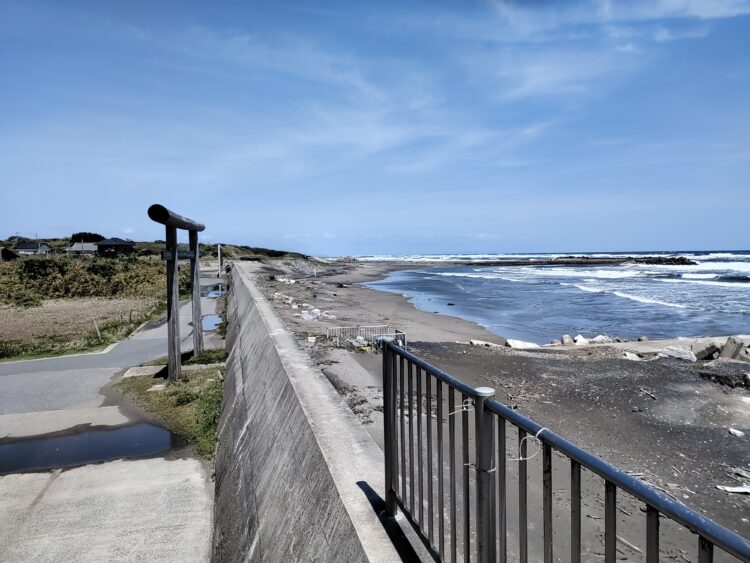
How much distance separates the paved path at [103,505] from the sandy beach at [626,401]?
8.33 feet

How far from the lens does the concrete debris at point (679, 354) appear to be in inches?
508

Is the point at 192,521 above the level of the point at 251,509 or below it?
below

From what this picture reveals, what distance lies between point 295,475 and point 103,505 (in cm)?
304

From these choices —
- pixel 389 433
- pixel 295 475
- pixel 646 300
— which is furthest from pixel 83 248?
pixel 389 433

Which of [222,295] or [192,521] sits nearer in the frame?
[192,521]

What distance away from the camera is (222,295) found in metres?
27.7

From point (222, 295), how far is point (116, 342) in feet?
44.9

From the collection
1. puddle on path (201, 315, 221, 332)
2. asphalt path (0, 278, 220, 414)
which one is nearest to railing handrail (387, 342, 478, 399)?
asphalt path (0, 278, 220, 414)

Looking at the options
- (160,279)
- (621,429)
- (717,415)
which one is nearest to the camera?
(621,429)

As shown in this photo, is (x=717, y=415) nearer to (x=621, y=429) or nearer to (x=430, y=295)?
(x=621, y=429)

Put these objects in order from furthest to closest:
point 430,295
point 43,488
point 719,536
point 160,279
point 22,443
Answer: point 430,295
point 160,279
point 22,443
point 43,488
point 719,536

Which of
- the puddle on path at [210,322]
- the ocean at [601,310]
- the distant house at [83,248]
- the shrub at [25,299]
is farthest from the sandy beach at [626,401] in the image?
the distant house at [83,248]

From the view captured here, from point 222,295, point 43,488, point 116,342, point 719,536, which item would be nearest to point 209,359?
point 116,342

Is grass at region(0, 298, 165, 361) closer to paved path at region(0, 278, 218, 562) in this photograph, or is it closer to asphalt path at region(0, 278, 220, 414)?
asphalt path at region(0, 278, 220, 414)
